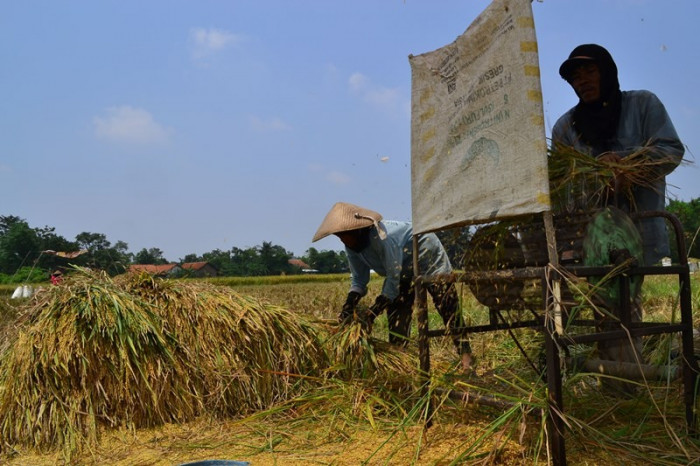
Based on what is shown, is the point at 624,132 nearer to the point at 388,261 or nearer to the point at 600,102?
the point at 600,102

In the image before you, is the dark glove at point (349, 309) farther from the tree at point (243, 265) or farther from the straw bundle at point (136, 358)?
the tree at point (243, 265)

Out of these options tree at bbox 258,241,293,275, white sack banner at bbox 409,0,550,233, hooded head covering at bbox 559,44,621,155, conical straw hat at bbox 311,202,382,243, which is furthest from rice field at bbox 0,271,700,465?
tree at bbox 258,241,293,275

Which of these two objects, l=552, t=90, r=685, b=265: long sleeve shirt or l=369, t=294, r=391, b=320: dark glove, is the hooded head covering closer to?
l=552, t=90, r=685, b=265: long sleeve shirt

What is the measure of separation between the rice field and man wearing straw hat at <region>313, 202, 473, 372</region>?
13.3 inches

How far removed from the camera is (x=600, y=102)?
3.35 meters

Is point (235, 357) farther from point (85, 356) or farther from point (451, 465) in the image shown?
point (451, 465)

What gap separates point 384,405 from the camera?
330cm

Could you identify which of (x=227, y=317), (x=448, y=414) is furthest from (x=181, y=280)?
(x=448, y=414)

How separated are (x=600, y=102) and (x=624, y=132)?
226 mm

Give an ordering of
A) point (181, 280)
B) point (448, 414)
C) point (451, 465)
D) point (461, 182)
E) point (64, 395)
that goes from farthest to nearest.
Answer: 1. point (181, 280)
2. point (64, 395)
3. point (448, 414)
4. point (461, 182)
5. point (451, 465)

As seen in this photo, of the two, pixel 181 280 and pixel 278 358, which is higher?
pixel 181 280

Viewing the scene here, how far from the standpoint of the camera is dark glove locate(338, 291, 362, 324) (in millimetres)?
4062

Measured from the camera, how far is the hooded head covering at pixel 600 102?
3230mm

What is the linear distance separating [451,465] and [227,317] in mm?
1909
